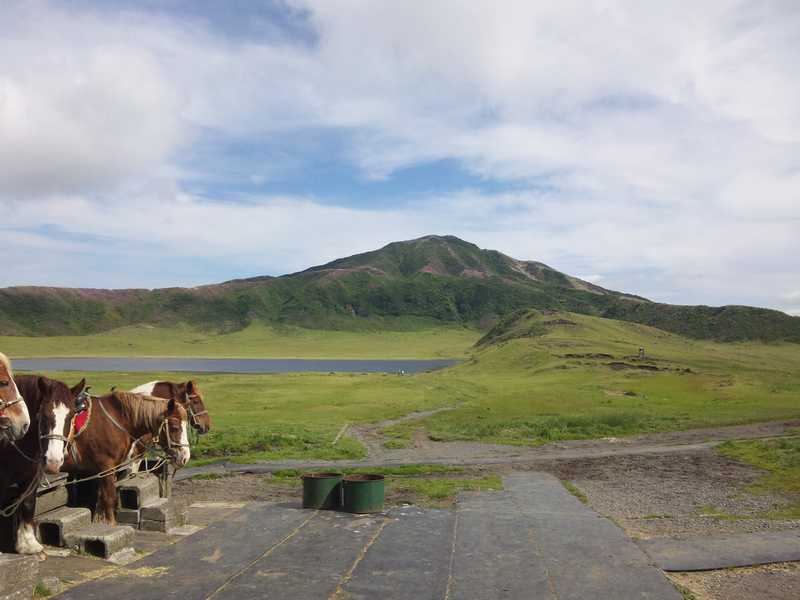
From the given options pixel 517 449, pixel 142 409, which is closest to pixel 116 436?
pixel 142 409

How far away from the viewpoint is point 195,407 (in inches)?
664

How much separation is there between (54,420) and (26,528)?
82.2 inches

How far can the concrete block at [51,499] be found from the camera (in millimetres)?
12008

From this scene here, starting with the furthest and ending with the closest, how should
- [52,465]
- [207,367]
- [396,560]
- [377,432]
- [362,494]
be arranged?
[207,367] → [377,432] → [362,494] → [396,560] → [52,465]

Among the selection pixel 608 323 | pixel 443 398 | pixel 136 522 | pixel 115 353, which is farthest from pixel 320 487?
pixel 115 353

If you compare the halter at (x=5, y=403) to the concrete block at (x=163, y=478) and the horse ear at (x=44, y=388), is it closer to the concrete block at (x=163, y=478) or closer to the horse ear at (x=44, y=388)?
the horse ear at (x=44, y=388)

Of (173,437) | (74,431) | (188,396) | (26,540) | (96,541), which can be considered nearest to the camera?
(26,540)

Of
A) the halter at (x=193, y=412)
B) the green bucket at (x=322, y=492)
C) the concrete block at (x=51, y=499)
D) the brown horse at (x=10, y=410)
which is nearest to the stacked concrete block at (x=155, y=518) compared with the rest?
the concrete block at (x=51, y=499)

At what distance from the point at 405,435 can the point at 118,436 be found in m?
26.0

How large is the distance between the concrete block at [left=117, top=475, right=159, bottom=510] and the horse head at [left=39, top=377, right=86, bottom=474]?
3.75 m

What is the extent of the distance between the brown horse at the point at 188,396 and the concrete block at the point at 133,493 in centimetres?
235

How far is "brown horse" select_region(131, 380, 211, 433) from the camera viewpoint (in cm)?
1586

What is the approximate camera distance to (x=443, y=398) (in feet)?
191

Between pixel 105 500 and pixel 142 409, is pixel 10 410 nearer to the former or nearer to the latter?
pixel 142 409
